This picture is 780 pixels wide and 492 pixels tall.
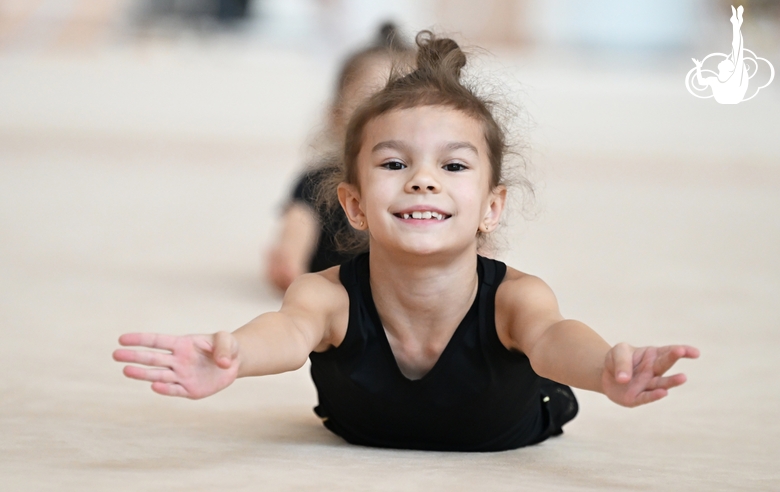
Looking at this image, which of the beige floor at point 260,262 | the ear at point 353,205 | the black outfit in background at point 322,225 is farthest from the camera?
the black outfit in background at point 322,225

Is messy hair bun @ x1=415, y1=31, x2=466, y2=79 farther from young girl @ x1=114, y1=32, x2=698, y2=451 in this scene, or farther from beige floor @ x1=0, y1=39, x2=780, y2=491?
beige floor @ x1=0, y1=39, x2=780, y2=491

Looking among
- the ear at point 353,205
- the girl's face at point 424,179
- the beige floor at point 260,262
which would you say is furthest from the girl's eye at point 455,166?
the beige floor at point 260,262

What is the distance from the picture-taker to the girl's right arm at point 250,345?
2.80 ft

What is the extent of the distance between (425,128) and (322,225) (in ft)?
3.19

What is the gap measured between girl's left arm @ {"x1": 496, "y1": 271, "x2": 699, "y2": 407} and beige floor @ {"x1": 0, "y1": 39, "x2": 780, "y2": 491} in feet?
0.38

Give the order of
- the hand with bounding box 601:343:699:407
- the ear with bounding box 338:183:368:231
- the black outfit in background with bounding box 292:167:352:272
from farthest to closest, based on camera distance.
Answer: the black outfit in background with bounding box 292:167:352:272
the ear with bounding box 338:183:368:231
the hand with bounding box 601:343:699:407

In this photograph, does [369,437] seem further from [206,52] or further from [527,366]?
[206,52]

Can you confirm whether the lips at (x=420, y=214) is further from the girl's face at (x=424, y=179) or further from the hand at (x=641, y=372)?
the hand at (x=641, y=372)

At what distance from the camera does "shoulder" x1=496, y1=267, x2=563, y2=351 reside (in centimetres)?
107

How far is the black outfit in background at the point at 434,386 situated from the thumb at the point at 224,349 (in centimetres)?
27

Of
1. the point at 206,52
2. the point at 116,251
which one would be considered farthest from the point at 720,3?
the point at 116,251

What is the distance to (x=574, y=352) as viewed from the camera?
958 mm

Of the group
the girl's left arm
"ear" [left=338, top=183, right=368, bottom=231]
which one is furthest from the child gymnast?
the girl's left arm

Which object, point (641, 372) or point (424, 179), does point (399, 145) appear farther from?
point (641, 372)
